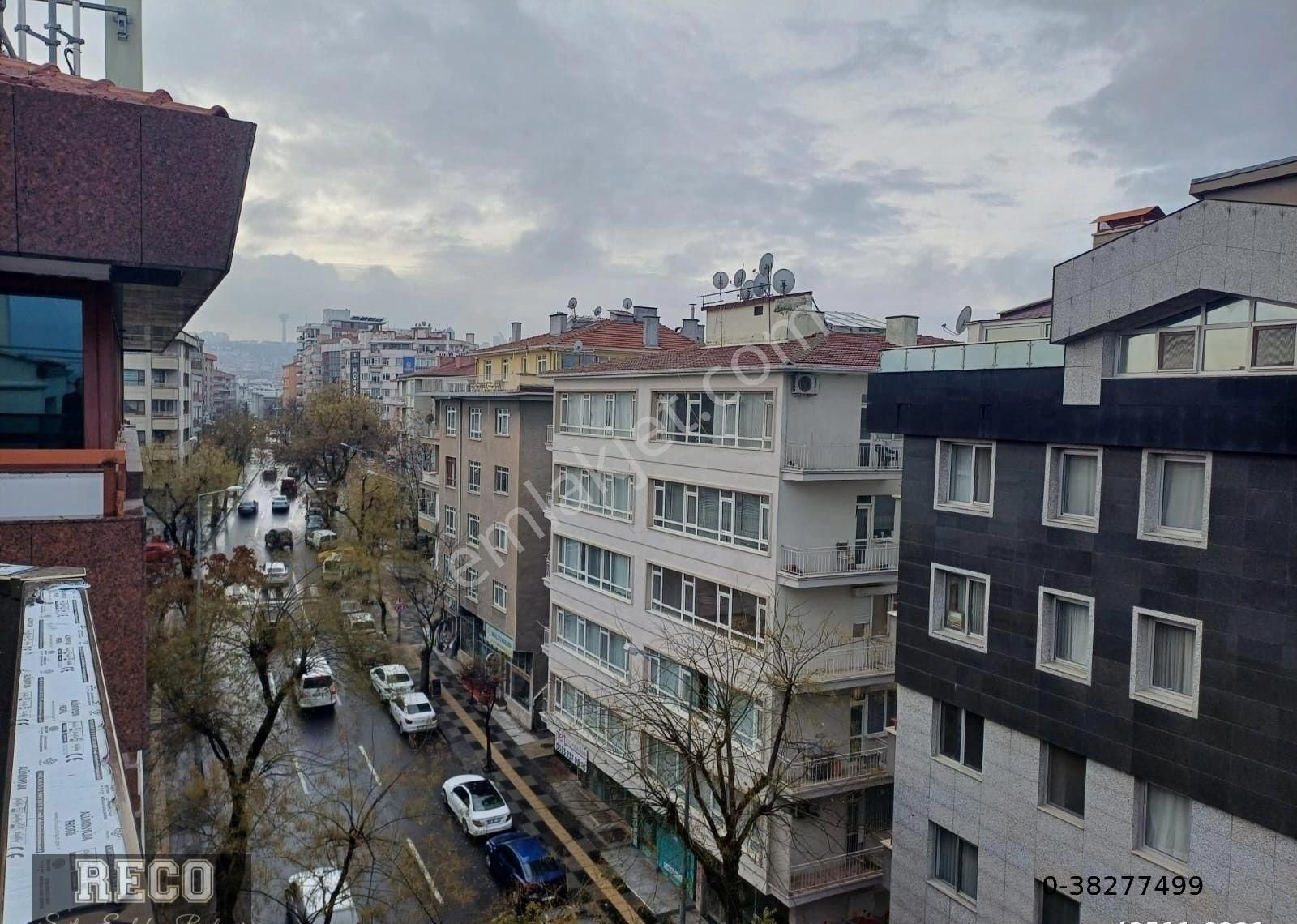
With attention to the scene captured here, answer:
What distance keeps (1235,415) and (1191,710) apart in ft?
11.7

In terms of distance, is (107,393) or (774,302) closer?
(107,393)

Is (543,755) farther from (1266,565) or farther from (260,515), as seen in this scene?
(260,515)

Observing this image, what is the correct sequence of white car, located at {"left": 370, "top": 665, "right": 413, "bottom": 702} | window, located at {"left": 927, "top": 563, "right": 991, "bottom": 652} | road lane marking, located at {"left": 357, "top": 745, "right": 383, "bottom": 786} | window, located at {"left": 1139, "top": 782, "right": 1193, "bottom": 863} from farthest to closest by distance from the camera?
white car, located at {"left": 370, "top": 665, "right": 413, "bottom": 702} < road lane marking, located at {"left": 357, "top": 745, "right": 383, "bottom": 786} < window, located at {"left": 927, "top": 563, "right": 991, "bottom": 652} < window, located at {"left": 1139, "top": 782, "right": 1193, "bottom": 863}

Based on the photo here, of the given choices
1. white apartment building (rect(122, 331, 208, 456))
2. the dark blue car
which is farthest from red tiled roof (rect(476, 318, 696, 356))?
white apartment building (rect(122, 331, 208, 456))

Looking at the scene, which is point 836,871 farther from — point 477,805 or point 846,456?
point 477,805

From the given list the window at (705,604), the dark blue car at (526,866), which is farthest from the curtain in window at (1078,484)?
the dark blue car at (526,866)

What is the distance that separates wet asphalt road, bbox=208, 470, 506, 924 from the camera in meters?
18.2

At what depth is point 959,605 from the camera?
13.6 metres

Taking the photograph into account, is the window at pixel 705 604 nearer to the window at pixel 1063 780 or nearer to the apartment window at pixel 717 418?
the apartment window at pixel 717 418

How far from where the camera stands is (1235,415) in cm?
967

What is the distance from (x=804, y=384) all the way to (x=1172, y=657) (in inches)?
342

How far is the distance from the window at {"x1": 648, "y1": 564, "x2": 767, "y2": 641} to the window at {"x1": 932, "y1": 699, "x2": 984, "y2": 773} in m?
4.52

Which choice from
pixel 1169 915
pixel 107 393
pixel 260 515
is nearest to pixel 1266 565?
pixel 1169 915

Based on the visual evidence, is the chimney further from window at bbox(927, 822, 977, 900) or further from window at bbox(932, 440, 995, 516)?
window at bbox(927, 822, 977, 900)
